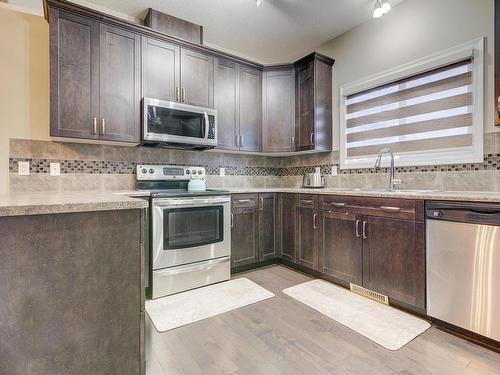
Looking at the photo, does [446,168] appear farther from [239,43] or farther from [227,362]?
[239,43]

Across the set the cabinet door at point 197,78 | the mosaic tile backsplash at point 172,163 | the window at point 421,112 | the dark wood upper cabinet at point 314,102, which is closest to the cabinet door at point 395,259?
the mosaic tile backsplash at point 172,163

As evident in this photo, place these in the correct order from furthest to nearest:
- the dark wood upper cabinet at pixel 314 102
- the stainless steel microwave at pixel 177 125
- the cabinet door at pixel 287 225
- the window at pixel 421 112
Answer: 1. the dark wood upper cabinet at pixel 314 102
2. the cabinet door at pixel 287 225
3. the stainless steel microwave at pixel 177 125
4. the window at pixel 421 112

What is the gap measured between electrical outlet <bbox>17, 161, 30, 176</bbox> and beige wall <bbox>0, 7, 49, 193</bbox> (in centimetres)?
8

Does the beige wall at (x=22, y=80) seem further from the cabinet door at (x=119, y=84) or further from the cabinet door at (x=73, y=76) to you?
the cabinet door at (x=119, y=84)

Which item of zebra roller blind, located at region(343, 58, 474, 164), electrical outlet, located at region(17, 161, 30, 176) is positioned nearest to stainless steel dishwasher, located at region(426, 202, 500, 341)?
zebra roller blind, located at region(343, 58, 474, 164)

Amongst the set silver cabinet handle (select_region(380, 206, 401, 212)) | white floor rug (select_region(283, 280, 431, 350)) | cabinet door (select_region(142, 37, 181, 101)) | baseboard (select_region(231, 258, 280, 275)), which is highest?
cabinet door (select_region(142, 37, 181, 101))

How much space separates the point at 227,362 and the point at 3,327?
1098 mm

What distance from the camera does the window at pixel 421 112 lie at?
2240 mm

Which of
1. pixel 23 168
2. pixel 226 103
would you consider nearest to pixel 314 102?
pixel 226 103

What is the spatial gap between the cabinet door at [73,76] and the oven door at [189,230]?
980mm

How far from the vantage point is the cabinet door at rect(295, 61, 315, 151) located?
131 inches

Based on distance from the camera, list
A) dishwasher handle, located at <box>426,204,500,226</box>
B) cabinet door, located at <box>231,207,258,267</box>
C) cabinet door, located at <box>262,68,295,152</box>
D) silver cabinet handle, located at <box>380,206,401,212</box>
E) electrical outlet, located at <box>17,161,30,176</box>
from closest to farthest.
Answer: dishwasher handle, located at <box>426,204,500,226</box>, silver cabinet handle, located at <box>380,206,401,212</box>, electrical outlet, located at <box>17,161,30,176</box>, cabinet door, located at <box>231,207,258,267</box>, cabinet door, located at <box>262,68,295,152</box>

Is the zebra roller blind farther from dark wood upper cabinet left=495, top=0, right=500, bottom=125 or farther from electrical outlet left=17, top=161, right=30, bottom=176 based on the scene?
electrical outlet left=17, top=161, right=30, bottom=176

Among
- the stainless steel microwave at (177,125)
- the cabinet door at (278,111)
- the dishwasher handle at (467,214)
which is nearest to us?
the dishwasher handle at (467,214)
